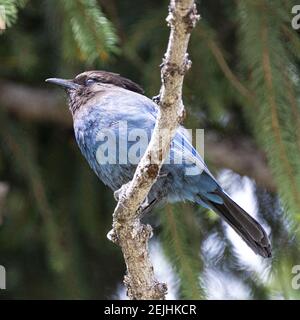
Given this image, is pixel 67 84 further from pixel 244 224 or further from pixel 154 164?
pixel 154 164

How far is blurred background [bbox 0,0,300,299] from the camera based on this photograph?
3.48 metres

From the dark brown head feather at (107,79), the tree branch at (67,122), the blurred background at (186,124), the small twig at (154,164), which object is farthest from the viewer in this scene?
the tree branch at (67,122)

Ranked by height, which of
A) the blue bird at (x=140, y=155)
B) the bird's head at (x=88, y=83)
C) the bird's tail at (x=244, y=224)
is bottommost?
the bird's tail at (x=244, y=224)

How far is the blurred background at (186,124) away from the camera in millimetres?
3480

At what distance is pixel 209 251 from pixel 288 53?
101 cm

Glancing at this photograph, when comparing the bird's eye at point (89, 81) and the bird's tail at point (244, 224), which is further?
the bird's eye at point (89, 81)

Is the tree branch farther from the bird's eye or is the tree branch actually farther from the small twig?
the small twig

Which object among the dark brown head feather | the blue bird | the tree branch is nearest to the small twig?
the blue bird

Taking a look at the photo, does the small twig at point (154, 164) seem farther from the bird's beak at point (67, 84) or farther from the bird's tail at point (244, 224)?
the bird's beak at point (67, 84)

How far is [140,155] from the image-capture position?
11.7 ft

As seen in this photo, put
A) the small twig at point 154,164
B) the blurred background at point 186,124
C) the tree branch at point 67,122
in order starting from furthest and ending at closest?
the tree branch at point 67,122
the blurred background at point 186,124
the small twig at point 154,164

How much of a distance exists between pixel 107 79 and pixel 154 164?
4.17 feet

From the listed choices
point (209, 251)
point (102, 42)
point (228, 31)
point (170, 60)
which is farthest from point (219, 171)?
point (170, 60)

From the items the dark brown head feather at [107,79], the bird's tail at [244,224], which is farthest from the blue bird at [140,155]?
the dark brown head feather at [107,79]
